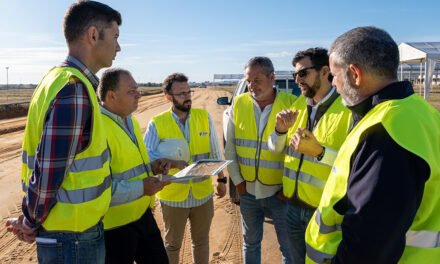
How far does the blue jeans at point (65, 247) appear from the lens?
2.00 m

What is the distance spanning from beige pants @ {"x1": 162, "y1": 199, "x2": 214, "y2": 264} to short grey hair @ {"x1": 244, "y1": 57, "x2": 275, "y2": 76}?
1454 millimetres

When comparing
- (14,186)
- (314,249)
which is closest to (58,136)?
(314,249)

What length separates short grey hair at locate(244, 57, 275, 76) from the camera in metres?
3.54

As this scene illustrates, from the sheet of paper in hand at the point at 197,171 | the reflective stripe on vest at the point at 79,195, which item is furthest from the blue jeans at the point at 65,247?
the sheet of paper in hand at the point at 197,171

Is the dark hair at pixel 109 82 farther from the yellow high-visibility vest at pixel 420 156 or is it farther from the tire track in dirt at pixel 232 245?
the tire track in dirt at pixel 232 245

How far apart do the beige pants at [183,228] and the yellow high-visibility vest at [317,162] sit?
1062 mm

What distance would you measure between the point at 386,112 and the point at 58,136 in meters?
1.50

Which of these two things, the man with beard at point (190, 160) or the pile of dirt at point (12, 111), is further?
the pile of dirt at point (12, 111)

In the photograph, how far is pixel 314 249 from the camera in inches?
68.1

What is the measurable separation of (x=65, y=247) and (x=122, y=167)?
0.86 meters

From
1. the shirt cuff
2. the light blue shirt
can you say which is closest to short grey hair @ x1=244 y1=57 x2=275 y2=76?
the light blue shirt

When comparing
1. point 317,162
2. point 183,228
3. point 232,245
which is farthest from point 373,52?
point 232,245

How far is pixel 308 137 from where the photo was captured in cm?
269

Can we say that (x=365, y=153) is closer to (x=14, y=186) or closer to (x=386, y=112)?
(x=386, y=112)
